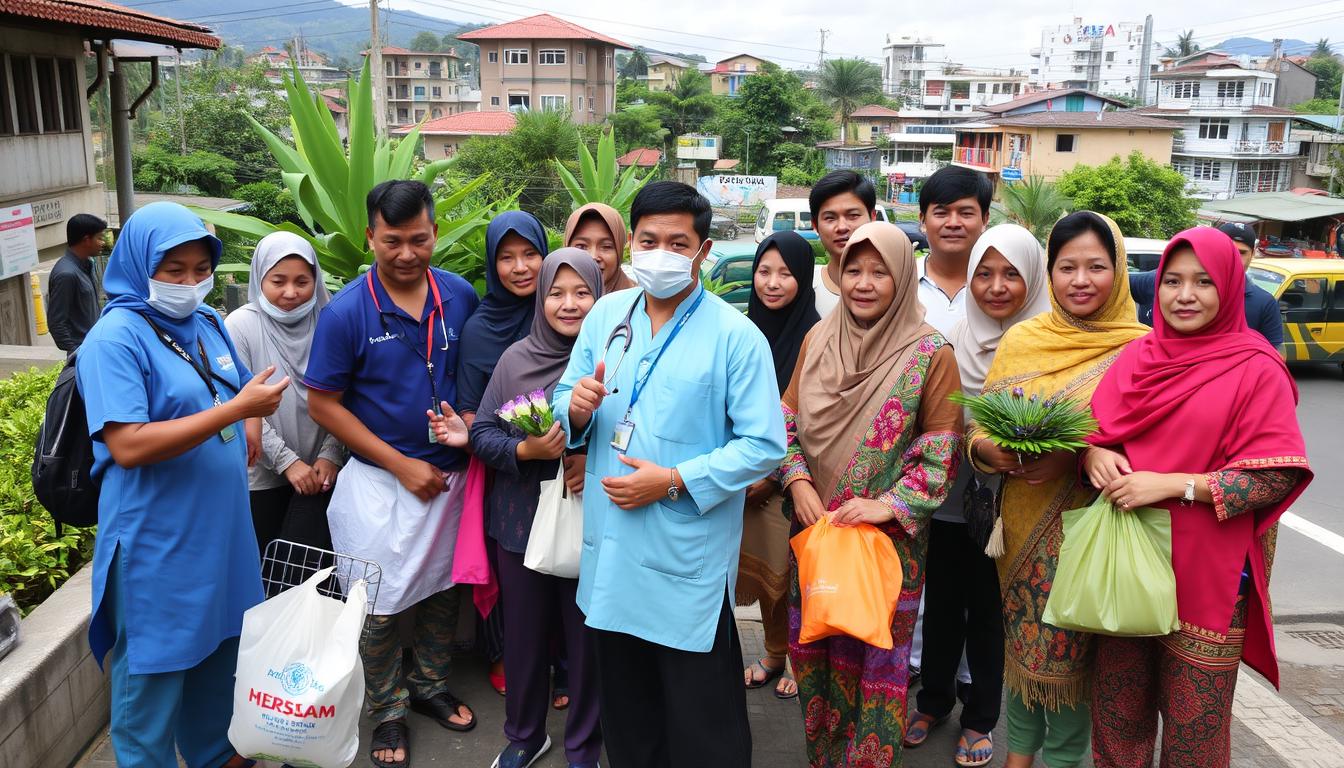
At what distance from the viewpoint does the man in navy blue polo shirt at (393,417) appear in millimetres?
3303

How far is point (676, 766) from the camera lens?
2898 millimetres

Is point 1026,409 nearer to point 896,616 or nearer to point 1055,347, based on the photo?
point 1055,347

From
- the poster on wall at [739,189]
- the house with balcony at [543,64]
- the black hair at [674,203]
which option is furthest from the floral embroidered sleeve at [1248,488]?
the house with balcony at [543,64]

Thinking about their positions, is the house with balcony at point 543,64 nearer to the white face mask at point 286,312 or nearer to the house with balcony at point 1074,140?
the house with balcony at point 1074,140

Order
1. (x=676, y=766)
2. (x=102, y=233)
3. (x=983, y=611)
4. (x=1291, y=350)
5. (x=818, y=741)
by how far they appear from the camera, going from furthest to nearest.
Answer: (x=1291, y=350), (x=102, y=233), (x=983, y=611), (x=818, y=741), (x=676, y=766)

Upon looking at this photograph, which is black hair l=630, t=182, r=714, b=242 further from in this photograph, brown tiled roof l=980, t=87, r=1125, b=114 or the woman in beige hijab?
brown tiled roof l=980, t=87, r=1125, b=114

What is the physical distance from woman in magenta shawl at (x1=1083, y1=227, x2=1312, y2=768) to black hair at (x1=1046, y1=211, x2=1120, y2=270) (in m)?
0.22

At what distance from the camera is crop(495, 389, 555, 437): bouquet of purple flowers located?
9.43ft

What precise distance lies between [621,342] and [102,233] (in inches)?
282

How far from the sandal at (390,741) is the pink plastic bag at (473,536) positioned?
0.58 metres

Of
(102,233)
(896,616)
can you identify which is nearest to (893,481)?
(896,616)

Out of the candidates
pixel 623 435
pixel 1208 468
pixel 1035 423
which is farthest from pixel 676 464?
pixel 1208 468

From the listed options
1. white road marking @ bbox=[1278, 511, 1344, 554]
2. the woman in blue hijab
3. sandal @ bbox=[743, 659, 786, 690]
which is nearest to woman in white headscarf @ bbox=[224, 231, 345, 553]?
the woman in blue hijab

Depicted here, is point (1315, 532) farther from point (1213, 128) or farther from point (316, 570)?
point (1213, 128)
